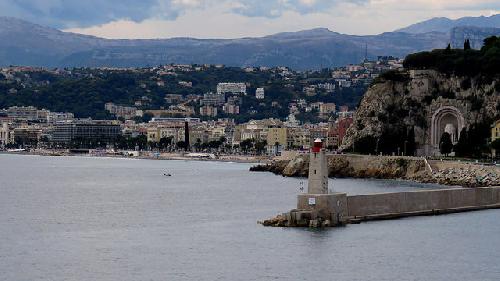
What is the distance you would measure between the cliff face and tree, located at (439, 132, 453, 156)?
4.92 meters

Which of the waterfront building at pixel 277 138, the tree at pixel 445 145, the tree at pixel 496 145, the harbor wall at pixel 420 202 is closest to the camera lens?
the harbor wall at pixel 420 202

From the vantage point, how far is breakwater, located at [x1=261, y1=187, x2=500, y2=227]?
38094 mm

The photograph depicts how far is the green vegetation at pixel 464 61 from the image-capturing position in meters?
96.4

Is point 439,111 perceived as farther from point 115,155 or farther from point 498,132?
point 115,155

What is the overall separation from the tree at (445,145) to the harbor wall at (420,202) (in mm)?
39951

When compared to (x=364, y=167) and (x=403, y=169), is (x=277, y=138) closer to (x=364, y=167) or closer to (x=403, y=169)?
(x=364, y=167)

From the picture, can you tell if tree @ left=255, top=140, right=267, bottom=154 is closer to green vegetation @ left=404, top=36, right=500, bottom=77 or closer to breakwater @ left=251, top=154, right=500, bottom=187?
green vegetation @ left=404, top=36, right=500, bottom=77

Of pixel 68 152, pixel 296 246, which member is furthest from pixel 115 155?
pixel 296 246

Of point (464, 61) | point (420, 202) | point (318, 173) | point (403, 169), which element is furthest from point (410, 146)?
point (318, 173)

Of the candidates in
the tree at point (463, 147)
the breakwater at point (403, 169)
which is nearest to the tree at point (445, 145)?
the tree at point (463, 147)

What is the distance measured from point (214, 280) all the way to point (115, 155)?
15139 cm

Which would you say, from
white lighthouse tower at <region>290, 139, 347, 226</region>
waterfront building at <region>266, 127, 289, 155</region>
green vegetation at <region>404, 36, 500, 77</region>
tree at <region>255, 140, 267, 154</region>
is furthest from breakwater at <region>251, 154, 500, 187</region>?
waterfront building at <region>266, 127, 289, 155</region>

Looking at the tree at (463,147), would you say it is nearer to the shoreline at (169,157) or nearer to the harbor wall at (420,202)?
the harbor wall at (420,202)

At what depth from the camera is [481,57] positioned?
323 ft
